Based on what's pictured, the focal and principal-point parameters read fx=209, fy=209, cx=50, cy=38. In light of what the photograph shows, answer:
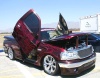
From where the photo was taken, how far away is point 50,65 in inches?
279

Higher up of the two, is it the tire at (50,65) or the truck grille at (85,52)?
the truck grille at (85,52)

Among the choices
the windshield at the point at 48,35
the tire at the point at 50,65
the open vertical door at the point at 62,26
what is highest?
the open vertical door at the point at 62,26

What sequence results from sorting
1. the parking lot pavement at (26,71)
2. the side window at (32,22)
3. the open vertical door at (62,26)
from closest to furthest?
1. the parking lot pavement at (26,71)
2. the side window at (32,22)
3. the open vertical door at (62,26)

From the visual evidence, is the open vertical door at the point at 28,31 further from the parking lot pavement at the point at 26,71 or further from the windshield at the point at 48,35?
the parking lot pavement at the point at 26,71

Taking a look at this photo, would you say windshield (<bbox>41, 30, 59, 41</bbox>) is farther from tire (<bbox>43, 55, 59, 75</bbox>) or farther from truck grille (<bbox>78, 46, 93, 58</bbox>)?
truck grille (<bbox>78, 46, 93, 58</bbox>)

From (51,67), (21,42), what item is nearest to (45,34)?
(21,42)

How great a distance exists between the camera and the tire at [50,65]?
22.5ft

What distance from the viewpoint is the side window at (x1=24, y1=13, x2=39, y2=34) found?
7609 millimetres

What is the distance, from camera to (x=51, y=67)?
709 centimetres

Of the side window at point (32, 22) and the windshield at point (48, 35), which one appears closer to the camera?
the side window at point (32, 22)

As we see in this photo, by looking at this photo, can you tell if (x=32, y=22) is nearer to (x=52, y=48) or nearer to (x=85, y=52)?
(x=52, y=48)

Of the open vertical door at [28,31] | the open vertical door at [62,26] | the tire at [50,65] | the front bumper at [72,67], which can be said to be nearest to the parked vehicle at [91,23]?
the open vertical door at [62,26]

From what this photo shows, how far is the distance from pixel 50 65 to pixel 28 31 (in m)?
1.70

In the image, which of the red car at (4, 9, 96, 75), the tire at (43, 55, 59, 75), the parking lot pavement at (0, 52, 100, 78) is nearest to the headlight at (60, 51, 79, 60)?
the red car at (4, 9, 96, 75)
